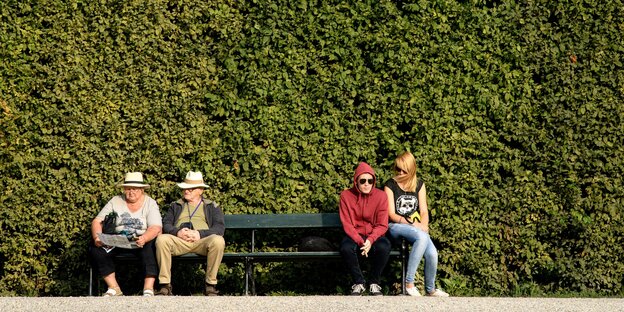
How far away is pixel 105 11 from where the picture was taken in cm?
1153

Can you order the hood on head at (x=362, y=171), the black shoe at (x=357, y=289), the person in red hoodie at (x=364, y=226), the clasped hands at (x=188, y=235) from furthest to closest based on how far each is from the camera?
the hood on head at (x=362, y=171) < the clasped hands at (x=188, y=235) < the person in red hoodie at (x=364, y=226) < the black shoe at (x=357, y=289)

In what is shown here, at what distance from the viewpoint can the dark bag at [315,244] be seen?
36.4 ft

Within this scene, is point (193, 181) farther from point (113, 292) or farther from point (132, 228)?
point (113, 292)

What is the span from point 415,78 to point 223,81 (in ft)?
6.22

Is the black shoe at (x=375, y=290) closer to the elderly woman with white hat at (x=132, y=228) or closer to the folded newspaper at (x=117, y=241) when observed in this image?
the elderly woman with white hat at (x=132, y=228)

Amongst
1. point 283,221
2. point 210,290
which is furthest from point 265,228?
point 210,290

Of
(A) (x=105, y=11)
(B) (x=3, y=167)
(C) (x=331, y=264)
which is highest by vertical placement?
(A) (x=105, y=11)

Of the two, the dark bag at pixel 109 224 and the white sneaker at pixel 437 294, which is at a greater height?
the dark bag at pixel 109 224

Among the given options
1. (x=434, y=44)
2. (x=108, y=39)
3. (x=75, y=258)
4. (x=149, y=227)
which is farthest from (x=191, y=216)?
(x=434, y=44)

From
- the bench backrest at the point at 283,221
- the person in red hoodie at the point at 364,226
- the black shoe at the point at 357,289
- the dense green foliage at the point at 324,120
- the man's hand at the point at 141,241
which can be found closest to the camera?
the black shoe at the point at 357,289

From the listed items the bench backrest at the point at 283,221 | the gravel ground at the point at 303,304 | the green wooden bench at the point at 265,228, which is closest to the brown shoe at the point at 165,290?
the green wooden bench at the point at 265,228

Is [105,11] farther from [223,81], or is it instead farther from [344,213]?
[344,213]

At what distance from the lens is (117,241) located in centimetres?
1067

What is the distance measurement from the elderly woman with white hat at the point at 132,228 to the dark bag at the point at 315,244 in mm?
1385
